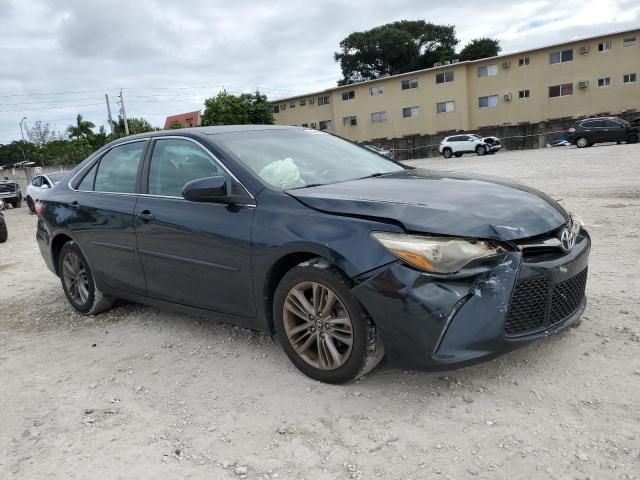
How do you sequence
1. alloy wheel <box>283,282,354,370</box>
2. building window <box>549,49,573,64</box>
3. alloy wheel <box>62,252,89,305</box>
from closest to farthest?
alloy wheel <box>283,282,354,370</box>, alloy wheel <box>62,252,89,305</box>, building window <box>549,49,573,64</box>

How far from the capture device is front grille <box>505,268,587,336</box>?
273cm

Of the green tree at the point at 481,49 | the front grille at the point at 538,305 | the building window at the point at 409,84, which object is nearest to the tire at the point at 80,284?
the front grille at the point at 538,305

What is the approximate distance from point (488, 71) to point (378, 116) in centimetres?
1026

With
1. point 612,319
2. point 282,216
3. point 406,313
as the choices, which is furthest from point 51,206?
point 612,319

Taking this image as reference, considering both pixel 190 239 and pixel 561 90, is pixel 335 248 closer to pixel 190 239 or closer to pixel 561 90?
pixel 190 239

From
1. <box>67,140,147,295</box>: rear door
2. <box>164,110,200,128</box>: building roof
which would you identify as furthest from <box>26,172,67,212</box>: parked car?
<box>164,110,200,128</box>: building roof

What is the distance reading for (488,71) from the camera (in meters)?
41.2

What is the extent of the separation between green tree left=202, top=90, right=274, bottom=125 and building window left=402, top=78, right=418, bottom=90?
12495 millimetres

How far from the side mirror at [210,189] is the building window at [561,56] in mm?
40487

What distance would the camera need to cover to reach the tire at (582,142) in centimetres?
2775

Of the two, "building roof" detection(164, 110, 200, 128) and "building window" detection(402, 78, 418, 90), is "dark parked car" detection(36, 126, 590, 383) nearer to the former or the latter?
"building window" detection(402, 78, 418, 90)

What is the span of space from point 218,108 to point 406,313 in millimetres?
49123

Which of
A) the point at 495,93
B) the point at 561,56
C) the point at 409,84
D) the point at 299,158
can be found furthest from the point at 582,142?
the point at 299,158

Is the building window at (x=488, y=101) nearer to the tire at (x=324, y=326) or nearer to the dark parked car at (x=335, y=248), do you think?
the dark parked car at (x=335, y=248)
